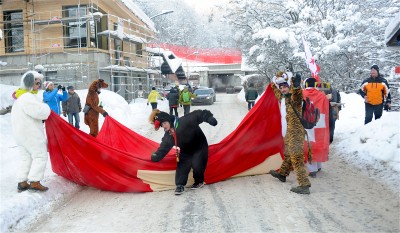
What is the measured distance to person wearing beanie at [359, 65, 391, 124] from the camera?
27.9 feet

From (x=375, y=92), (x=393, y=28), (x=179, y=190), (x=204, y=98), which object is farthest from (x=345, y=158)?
(x=204, y=98)

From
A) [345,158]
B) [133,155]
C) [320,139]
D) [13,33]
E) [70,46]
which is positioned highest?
[13,33]

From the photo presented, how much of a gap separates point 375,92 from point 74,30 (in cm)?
1830

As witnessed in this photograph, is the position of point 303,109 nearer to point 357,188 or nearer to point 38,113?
point 357,188

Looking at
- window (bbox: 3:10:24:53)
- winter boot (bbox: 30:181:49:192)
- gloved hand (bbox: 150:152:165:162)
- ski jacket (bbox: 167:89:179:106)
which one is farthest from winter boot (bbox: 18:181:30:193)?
window (bbox: 3:10:24:53)

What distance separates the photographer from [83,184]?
5.99m

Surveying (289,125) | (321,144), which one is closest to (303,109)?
(289,125)

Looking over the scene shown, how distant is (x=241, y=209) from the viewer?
479 cm

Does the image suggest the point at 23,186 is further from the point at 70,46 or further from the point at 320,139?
the point at 70,46

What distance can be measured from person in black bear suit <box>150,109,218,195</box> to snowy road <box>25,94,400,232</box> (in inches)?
13.3

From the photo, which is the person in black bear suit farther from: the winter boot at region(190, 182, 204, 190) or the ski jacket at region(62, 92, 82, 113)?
the ski jacket at region(62, 92, 82, 113)

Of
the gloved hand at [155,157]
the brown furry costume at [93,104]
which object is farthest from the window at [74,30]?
the gloved hand at [155,157]

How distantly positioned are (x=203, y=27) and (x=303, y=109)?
104 m

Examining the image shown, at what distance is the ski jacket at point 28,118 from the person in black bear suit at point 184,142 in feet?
5.43
